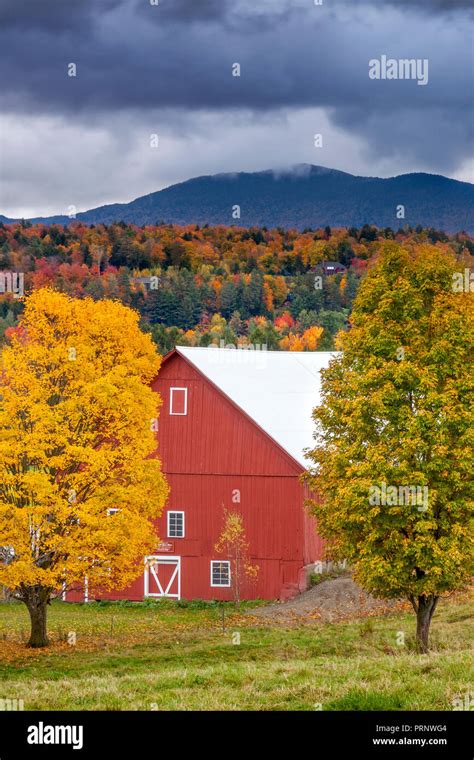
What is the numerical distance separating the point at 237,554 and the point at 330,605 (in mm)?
5365

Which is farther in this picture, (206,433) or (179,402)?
(179,402)

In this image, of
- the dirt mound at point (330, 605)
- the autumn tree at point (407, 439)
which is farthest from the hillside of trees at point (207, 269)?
the autumn tree at point (407, 439)

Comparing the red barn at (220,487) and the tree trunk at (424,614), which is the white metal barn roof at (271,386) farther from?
the tree trunk at (424,614)

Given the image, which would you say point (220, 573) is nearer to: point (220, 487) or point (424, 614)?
point (220, 487)

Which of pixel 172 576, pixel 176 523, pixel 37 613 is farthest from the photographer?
pixel 176 523

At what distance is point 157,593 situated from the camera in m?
44.5

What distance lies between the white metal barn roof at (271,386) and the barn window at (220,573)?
557 centimetres

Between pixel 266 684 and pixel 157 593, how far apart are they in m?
28.9

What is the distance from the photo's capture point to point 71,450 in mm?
28391

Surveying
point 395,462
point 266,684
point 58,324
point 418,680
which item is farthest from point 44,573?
point 418,680

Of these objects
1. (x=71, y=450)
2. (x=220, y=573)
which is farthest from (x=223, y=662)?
(x=220, y=573)

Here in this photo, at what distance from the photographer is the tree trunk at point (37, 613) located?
29.9 metres

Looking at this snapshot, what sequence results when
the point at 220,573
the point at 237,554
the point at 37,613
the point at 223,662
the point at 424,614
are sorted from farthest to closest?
1. the point at 220,573
2. the point at 237,554
3. the point at 37,613
4. the point at 223,662
5. the point at 424,614

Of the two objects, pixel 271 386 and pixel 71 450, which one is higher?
pixel 271 386
